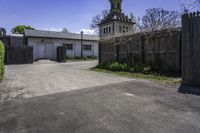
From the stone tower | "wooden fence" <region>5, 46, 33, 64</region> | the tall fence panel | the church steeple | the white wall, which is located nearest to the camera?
the tall fence panel

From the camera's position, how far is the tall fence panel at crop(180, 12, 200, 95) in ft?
21.7

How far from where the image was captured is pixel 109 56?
15.0 m

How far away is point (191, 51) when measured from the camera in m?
6.78

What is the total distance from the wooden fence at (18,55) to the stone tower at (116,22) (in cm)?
1251

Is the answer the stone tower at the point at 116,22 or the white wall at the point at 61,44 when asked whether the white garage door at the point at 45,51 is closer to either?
the white wall at the point at 61,44

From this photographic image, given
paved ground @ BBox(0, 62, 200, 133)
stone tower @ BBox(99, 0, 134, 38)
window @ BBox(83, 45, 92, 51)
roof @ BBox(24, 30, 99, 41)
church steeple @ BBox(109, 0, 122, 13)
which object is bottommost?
paved ground @ BBox(0, 62, 200, 133)

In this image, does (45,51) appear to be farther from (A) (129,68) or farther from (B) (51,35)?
(A) (129,68)

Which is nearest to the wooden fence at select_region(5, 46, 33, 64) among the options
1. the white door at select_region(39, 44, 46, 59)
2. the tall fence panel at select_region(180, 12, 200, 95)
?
the white door at select_region(39, 44, 46, 59)

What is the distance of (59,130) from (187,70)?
5.62 meters

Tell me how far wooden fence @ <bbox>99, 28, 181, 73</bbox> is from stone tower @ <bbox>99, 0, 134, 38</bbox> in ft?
48.5

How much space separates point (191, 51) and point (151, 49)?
4553 millimetres

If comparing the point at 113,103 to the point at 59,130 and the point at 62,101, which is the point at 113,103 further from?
the point at 59,130

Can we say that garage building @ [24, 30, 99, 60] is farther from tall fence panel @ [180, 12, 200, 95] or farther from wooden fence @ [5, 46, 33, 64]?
Answer: tall fence panel @ [180, 12, 200, 95]

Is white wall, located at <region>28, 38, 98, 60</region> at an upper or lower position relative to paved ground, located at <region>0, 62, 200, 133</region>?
upper
